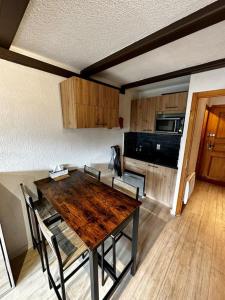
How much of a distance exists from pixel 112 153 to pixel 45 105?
4.96ft

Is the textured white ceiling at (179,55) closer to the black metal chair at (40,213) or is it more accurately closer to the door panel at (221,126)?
A: the black metal chair at (40,213)

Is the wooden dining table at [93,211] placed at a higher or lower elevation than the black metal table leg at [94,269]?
higher

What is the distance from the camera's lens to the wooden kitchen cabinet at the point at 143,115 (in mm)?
2693

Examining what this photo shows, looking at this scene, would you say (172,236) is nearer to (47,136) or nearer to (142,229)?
(142,229)

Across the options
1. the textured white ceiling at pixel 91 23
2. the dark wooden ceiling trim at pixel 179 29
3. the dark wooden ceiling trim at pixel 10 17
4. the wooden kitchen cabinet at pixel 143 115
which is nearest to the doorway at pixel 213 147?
the wooden kitchen cabinet at pixel 143 115

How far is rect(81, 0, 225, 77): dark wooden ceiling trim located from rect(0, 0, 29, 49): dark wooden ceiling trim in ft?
2.96

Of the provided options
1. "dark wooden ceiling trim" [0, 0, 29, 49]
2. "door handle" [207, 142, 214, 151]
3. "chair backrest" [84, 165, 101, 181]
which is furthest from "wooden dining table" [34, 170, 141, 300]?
"door handle" [207, 142, 214, 151]

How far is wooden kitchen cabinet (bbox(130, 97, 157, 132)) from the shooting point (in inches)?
106

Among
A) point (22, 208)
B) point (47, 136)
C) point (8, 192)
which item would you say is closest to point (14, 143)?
point (47, 136)

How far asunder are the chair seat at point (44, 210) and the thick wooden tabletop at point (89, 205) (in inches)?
9.9

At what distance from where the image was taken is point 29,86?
5.07 ft

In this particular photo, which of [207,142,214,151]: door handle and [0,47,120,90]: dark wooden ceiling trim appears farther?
[207,142,214,151]: door handle

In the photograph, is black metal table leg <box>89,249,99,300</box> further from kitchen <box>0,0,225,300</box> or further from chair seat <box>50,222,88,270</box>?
chair seat <box>50,222,88,270</box>

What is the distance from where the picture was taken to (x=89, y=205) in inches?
53.2
